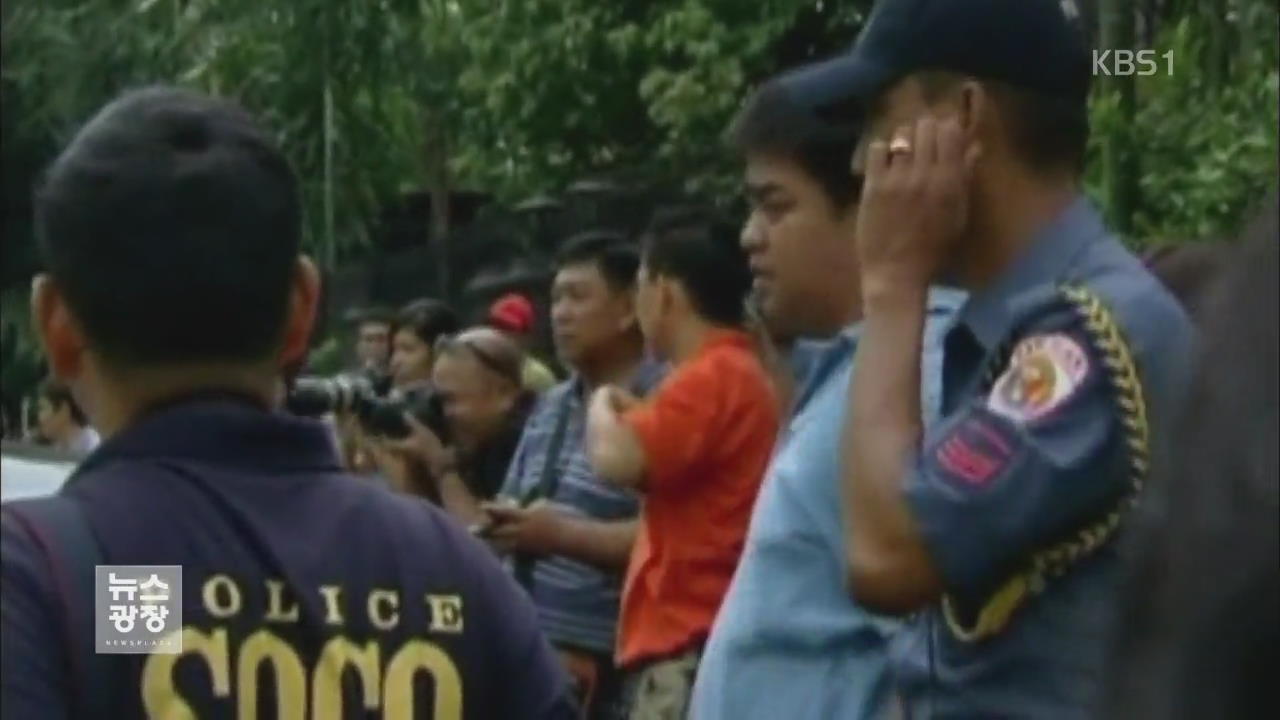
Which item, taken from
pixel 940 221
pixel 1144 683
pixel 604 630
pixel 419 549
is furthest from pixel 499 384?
pixel 1144 683

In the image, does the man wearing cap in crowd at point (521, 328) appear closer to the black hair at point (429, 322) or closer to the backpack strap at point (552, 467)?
the black hair at point (429, 322)

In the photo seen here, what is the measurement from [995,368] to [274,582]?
989mm

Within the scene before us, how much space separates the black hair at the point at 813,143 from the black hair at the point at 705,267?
2748mm

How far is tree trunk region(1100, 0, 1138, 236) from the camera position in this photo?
7820 millimetres

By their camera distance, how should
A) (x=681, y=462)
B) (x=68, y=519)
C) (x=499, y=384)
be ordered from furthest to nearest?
(x=499, y=384)
(x=681, y=462)
(x=68, y=519)

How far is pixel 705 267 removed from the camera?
7066 millimetres

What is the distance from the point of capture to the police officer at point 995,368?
10.9ft

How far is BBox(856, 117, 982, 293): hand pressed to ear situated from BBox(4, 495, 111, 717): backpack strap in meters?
1.12

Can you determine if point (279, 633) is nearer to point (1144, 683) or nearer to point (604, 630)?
point (1144, 683)

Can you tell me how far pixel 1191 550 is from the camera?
1.39 metres

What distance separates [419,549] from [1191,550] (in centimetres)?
156

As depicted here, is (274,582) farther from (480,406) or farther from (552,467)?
(480,406)

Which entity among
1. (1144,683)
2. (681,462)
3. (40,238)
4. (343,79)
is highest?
(1144,683)

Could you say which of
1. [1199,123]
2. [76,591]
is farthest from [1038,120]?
[1199,123]
